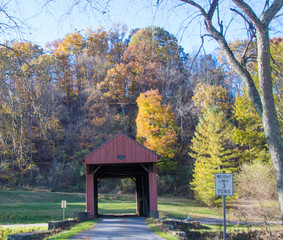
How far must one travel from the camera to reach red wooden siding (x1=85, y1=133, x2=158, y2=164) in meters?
15.5

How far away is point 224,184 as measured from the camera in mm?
6168

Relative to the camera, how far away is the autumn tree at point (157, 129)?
35.6 m

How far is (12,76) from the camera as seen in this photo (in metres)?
6.53

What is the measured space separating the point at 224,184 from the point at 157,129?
97.6ft

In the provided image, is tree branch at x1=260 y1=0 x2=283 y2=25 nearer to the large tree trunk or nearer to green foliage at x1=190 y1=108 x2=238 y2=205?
the large tree trunk

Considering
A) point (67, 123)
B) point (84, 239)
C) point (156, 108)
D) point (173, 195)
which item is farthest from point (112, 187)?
point (84, 239)

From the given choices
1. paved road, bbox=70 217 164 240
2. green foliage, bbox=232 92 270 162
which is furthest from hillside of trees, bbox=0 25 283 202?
paved road, bbox=70 217 164 240

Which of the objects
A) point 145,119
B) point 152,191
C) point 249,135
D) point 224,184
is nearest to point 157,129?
point 145,119

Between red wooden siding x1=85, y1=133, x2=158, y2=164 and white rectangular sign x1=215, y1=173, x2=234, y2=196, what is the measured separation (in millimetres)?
9393

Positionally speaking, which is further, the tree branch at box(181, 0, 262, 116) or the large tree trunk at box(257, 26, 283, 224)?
the tree branch at box(181, 0, 262, 116)

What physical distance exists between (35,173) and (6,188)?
5465mm

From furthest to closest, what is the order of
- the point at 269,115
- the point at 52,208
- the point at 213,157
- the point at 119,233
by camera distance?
the point at 213,157, the point at 52,208, the point at 119,233, the point at 269,115

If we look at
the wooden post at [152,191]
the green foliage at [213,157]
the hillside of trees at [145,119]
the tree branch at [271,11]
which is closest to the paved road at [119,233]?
the wooden post at [152,191]

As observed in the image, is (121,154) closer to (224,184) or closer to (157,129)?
(224,184)
